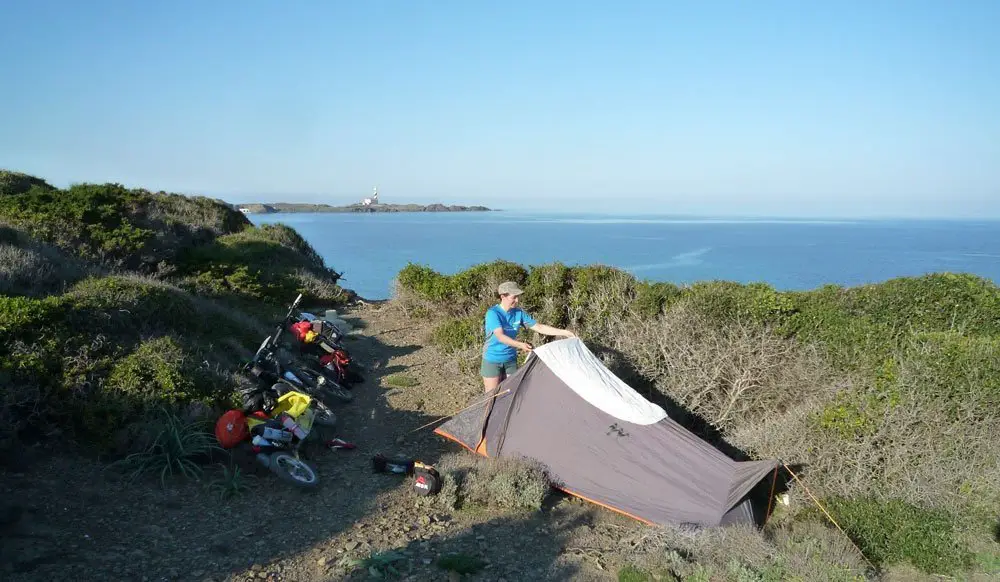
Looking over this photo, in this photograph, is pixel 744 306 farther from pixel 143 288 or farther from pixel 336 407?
pixel 143 288

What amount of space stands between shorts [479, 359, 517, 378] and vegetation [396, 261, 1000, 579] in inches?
65.8

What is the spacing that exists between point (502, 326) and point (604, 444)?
1.60 m

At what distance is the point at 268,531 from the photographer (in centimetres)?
508

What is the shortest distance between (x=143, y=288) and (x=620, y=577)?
7146 mm

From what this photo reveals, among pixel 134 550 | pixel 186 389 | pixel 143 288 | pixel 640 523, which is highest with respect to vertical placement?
pixel 143 288

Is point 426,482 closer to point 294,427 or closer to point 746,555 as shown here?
point 294,427

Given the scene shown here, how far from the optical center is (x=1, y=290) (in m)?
7.82

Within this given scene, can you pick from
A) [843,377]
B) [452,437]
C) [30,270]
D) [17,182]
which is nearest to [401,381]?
[452,437]

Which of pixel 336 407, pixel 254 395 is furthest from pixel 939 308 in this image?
pixel 254 395

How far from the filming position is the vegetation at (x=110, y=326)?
19.9 ft

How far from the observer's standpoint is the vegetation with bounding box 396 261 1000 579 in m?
5.75

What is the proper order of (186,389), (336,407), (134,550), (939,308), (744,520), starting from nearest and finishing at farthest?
(134,550)
(744,520)
(186,389)
(336,407)
(939,308)

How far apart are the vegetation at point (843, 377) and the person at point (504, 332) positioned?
170cm

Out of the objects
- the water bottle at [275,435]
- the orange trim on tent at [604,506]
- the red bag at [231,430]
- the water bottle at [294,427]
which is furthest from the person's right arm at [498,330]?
the red bag at [231,430]
